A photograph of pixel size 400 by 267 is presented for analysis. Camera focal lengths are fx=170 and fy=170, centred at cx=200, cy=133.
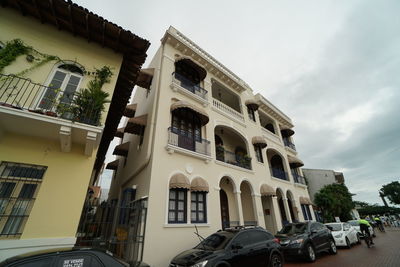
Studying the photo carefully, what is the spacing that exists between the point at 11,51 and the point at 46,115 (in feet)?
10.3

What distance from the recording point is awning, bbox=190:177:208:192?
8904 mm

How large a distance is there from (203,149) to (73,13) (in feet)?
29.0

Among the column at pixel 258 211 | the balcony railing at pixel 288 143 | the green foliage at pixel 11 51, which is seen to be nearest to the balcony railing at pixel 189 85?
the green foliage at pixel 11 51

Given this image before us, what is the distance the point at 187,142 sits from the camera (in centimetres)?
1032

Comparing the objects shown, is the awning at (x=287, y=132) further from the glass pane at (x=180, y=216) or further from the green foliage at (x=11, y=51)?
the green foliage at (x=11, y=51)

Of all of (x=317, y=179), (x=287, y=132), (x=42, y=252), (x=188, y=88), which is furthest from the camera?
(x=317, y=179)

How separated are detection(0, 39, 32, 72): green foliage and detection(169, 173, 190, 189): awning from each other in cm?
755

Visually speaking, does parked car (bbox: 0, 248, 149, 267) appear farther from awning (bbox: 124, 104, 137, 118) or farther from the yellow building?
awning (bbox: 124, 104, 137, 118)

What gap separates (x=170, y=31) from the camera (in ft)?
39.8

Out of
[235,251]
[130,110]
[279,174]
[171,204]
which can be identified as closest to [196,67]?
[130,110]

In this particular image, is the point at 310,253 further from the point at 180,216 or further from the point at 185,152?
the point at 185,152

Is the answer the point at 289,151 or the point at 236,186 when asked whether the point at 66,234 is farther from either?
the point at 289,151

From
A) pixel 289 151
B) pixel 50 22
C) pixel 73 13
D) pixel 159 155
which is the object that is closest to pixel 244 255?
pixel 159 155

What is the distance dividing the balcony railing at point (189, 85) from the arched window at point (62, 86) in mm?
5484
